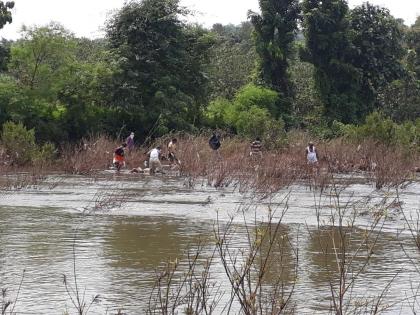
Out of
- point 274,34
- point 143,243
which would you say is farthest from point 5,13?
point 143,243

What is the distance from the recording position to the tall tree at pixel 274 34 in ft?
156

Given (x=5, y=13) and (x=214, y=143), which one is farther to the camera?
(x=5, y=13)

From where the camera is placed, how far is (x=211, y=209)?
1789 cm

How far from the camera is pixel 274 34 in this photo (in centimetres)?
4834

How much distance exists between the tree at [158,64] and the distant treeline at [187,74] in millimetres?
54

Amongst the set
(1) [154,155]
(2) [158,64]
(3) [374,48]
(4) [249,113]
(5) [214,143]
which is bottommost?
(1) [154,155]

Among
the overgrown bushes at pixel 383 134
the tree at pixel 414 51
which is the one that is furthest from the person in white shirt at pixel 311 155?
the tree at pixel 414 51

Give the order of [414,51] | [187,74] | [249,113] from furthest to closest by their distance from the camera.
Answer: [414,51] → [249,113] → [187,74]

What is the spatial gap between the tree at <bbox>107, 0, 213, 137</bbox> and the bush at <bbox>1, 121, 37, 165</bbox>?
8.73m

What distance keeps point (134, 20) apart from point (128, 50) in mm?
1836

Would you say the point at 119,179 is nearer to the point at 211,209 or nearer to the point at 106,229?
the point at 211,209

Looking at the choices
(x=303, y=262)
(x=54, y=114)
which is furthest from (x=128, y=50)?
(x=303, y=262)

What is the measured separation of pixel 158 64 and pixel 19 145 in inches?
465

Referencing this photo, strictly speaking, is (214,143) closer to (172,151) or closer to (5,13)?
(172,151)
